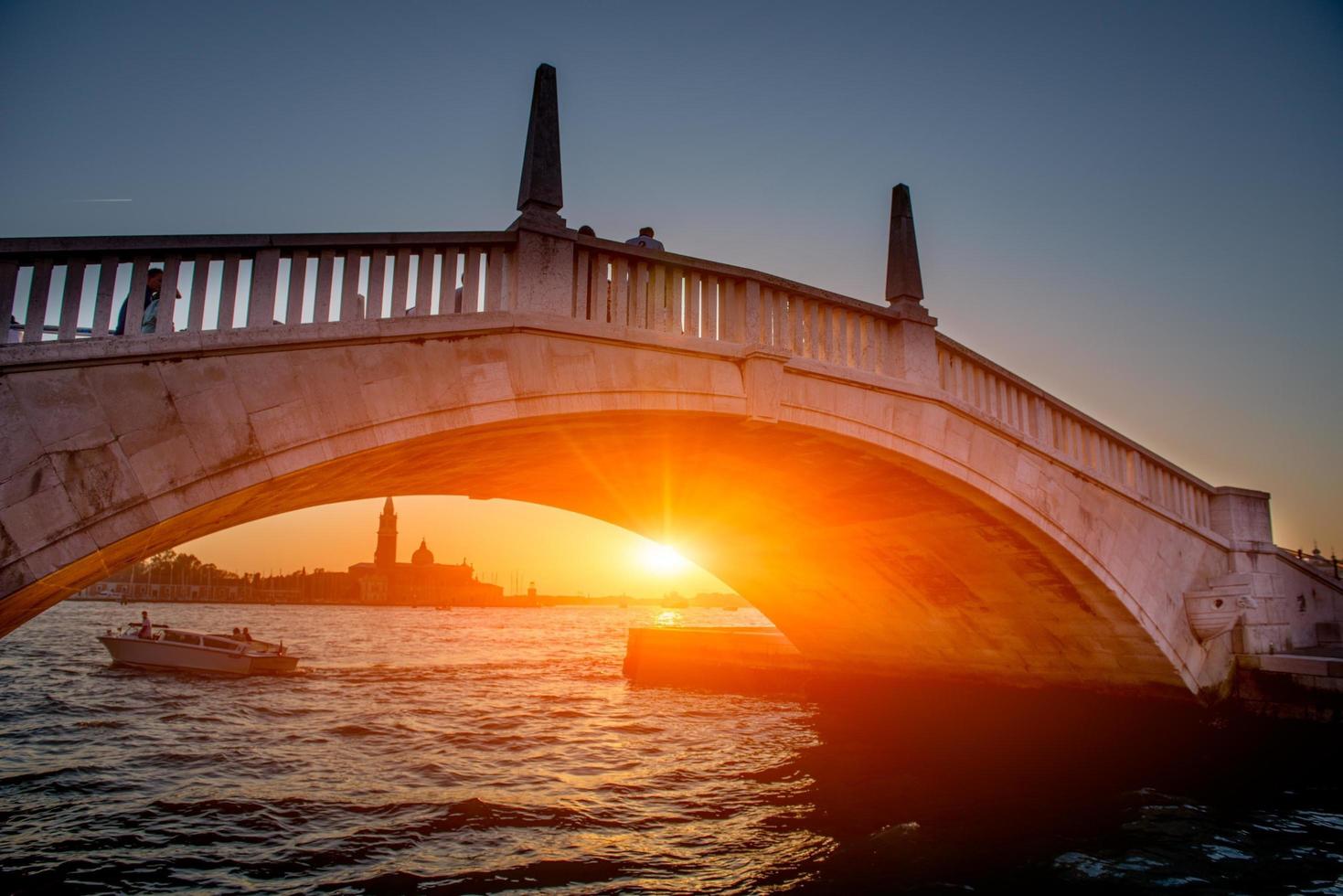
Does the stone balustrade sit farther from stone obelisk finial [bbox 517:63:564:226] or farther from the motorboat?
the motorboat

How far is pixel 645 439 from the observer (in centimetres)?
863

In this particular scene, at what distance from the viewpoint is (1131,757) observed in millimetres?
10875

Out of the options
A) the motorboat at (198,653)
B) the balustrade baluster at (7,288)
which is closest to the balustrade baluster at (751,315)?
the balustrade baluster at (7,288)

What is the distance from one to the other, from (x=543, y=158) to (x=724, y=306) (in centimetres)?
229

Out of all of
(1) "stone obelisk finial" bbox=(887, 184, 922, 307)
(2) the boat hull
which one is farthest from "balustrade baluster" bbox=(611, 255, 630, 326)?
(2) the boat hull

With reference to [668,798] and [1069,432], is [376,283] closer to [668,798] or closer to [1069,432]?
[668,798]

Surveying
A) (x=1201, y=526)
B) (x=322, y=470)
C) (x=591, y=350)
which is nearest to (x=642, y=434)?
(x=591, y=350)

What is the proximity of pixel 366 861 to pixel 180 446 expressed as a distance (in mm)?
4174

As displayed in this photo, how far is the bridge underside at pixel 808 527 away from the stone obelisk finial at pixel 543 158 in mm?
1828

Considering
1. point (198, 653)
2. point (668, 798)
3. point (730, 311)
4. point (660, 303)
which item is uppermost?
point (730, 311)

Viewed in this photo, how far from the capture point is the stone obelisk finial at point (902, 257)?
379 inches

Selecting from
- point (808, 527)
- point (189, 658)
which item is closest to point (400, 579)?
point (189, 658)

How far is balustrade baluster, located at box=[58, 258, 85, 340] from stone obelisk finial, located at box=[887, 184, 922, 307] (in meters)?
7.90

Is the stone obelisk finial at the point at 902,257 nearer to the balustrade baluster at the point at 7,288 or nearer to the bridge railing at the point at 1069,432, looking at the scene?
the bridge railing at the point at 1069,432
